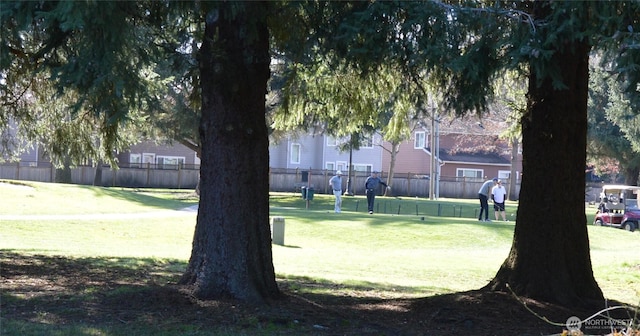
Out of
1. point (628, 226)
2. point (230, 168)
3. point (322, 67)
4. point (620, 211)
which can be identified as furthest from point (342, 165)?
point (230, 168)

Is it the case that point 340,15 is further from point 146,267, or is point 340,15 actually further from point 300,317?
point 146,267

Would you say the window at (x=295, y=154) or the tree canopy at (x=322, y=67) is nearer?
the tree canopy at (x=322, y=67)

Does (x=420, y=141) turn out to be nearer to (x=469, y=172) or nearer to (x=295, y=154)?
(x=469, y=172)

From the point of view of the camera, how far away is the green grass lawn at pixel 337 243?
16438 millimetres

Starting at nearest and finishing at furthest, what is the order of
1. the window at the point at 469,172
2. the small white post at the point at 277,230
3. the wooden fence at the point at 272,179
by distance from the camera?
→ the small white post at the point at 277,230 < the wooden fence at the point at 272,179 < the window at the point at 469,172

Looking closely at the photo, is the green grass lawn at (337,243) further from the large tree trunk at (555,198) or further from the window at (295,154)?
the window at (295,154)

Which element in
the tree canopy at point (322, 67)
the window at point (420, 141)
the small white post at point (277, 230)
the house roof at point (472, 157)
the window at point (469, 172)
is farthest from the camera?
the window at point (469, 172)

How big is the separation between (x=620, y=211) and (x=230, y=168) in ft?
100

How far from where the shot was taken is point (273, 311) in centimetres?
945

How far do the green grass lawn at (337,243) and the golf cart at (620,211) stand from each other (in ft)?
18.8

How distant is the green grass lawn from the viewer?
1644 centimetres

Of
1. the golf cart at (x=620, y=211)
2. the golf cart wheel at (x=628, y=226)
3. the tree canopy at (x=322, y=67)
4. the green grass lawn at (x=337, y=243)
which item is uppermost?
the tree canopy at (x=322, y=67)

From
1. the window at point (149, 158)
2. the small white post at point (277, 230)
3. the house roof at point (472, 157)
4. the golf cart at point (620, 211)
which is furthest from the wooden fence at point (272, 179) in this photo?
the small white post at point (277, 230)

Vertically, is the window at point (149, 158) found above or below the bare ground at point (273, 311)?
above
